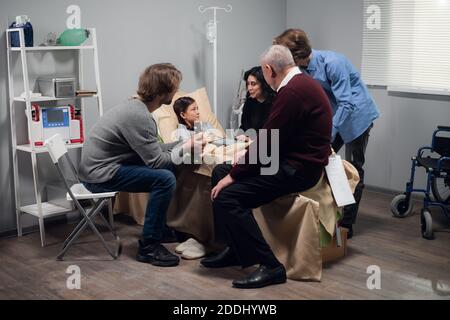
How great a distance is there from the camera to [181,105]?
14.5 ft

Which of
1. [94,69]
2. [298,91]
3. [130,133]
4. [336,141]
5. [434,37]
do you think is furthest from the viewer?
[434,37]

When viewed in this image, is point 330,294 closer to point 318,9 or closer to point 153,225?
point 153,225

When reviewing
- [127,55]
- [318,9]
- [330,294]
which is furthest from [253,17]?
[330,294]

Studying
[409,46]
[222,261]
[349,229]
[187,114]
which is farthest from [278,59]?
[409,46]

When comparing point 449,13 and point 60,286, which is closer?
point 60,286

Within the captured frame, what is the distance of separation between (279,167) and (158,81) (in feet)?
2.96

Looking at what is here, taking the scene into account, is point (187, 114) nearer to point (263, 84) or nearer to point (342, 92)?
point (263, 84)

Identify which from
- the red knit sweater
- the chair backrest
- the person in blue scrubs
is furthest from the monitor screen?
the chair backrest

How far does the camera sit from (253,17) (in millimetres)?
5758

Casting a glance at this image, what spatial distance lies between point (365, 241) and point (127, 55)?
2.37m

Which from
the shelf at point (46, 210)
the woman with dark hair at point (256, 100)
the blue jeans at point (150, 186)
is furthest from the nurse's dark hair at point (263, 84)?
the shelf at point (46, 210)

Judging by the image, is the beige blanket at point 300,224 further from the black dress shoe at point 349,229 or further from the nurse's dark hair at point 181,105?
the nurse's dark hair at point 181,105

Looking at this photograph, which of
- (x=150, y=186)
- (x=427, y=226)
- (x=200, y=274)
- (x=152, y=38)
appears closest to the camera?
(x=200, y=274)

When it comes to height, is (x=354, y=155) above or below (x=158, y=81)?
below
